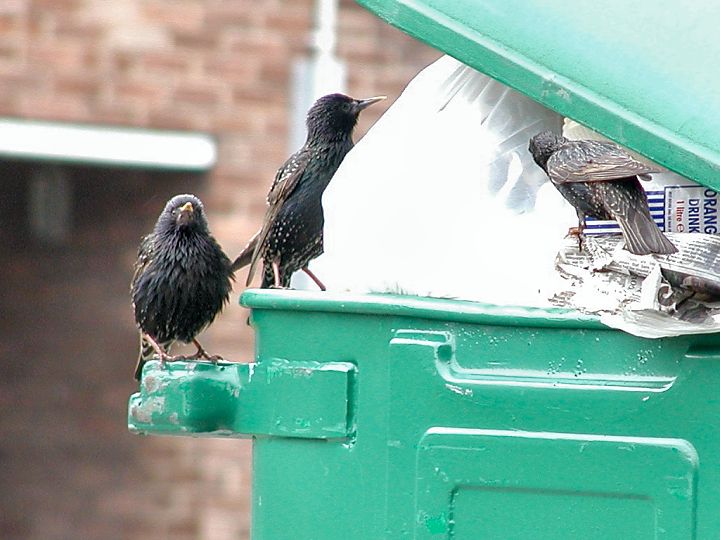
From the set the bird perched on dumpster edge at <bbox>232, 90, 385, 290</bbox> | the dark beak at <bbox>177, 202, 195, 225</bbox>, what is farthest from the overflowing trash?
the bird perched on dumpster edge at <bbox>232, 90, 385, 290</bbox>

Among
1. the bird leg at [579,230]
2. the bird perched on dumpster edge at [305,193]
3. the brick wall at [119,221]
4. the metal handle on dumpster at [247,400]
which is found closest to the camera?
the metal handle on dumpster at [247,400]

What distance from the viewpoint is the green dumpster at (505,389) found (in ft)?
7.41

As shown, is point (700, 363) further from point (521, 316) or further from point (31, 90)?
point (31, 90)

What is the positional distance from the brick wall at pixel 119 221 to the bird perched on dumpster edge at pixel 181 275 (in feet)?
7.07

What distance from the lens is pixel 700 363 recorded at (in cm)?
226

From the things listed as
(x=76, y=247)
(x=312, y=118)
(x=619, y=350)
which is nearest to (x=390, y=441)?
(x=619, y=350)

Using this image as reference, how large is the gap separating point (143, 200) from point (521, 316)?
4276 mm

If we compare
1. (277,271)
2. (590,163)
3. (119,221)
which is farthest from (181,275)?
(119,221)

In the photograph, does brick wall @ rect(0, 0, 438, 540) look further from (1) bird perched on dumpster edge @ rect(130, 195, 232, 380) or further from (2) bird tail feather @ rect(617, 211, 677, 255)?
(2) bird tail feather @ rect(617, 211, 677, 255)

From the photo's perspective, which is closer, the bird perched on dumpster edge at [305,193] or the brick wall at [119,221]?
the bird perched on dumpster edge at [305,193]

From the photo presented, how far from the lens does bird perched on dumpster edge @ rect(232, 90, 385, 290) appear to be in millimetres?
4180

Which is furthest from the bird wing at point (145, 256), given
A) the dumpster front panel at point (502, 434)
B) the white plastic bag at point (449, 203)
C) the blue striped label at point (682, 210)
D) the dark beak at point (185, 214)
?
the blue striped label at point (682, 210)

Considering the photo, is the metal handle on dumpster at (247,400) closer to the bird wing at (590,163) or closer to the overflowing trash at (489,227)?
the overflowing trash at (489,227)

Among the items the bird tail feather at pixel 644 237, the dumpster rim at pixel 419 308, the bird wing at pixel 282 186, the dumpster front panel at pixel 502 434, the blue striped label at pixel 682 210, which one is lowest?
the dumpster front panel at pixel 502 434
